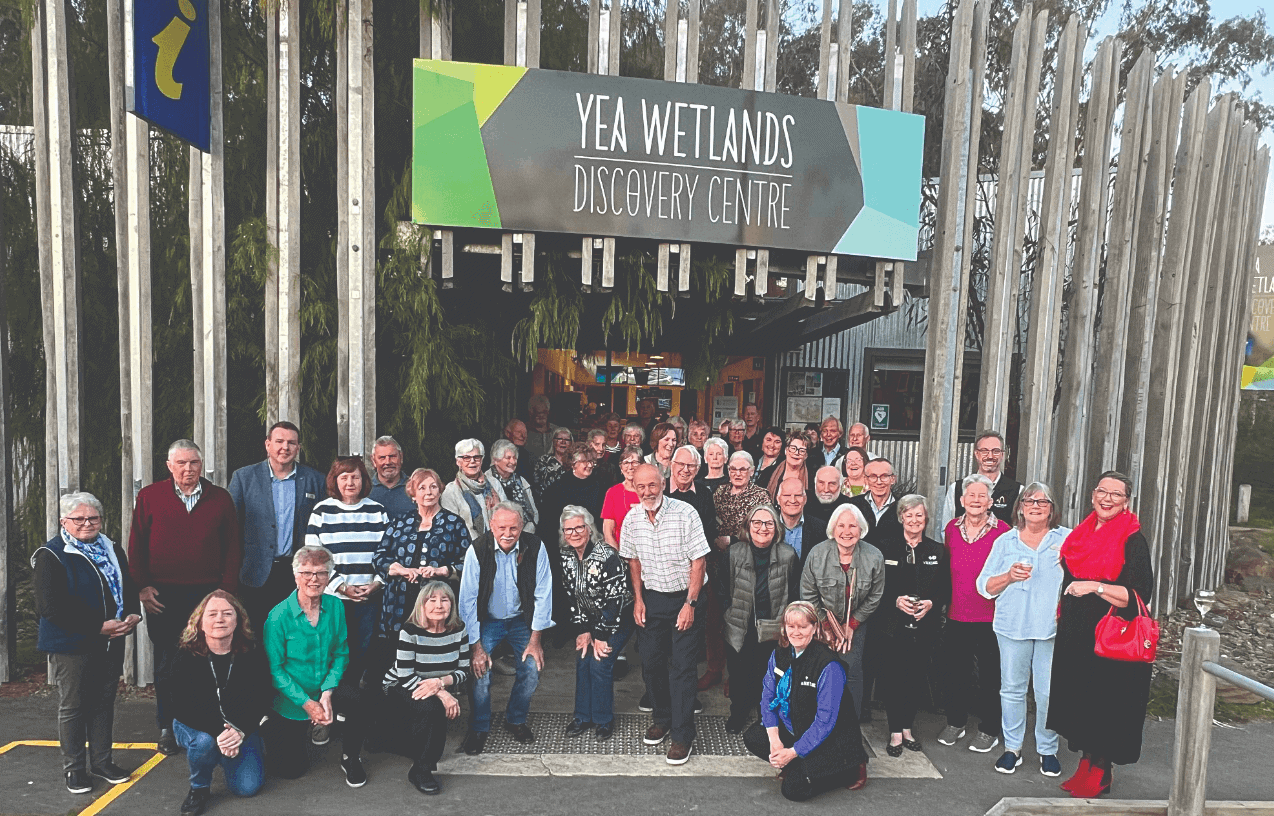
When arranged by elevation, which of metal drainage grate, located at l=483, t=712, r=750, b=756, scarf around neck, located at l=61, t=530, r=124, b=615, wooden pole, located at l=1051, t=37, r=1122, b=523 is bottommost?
metal drainage grate, located at l=483, t=712, r=750, b=756

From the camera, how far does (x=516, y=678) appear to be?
485cm

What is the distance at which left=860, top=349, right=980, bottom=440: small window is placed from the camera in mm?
12945

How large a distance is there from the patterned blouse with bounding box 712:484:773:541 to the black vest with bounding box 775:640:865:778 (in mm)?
1184

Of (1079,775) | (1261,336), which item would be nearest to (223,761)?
(1079,775)

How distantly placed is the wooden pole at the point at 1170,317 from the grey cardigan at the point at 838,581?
465 cm

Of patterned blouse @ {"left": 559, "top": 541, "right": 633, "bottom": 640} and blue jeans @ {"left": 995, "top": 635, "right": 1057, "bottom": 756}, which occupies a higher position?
patterned blouse @ {"left": 559, "top": 541, "right": 633, "bottom": 640}

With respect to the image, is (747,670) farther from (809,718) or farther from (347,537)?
(347,537)

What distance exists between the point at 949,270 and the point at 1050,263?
0.99 meters

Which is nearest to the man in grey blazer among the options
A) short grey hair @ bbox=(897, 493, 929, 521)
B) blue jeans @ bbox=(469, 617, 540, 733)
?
blue jeans @ bbox=(469, 617, 540, 733)

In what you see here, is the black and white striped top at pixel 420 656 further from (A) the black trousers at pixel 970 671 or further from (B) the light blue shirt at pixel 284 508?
(A) the black trousers at pixel 970 671

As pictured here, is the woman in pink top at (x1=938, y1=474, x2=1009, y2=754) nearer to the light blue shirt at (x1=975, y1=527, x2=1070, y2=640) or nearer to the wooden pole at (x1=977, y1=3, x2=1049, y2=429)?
the light blue shirt at (x1=975, y1=527, x2=1070, y2=640)

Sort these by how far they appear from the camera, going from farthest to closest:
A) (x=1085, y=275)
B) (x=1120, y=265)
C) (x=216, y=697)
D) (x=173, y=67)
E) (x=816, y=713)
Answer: (x=1120, y=265), (x=1085, y=275), (x=173, y=67), (x=816, y=713), (x=216, y=697)

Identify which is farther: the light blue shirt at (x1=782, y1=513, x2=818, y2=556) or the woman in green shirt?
the light blue shirt at (x1=782, y1=513, x2=818, y2=556)

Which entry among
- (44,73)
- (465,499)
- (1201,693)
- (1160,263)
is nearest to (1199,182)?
(1160,263)
